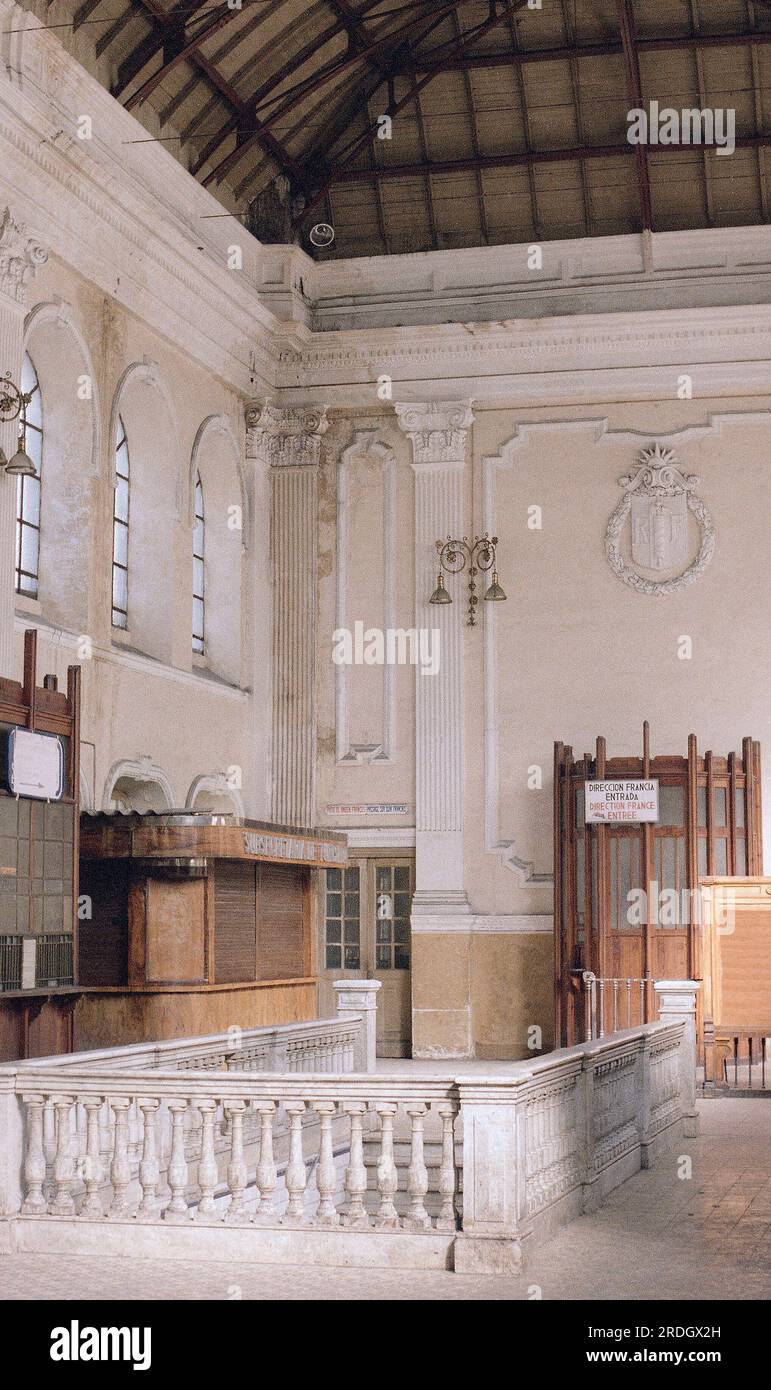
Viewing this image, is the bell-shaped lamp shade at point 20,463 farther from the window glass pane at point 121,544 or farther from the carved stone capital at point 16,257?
the window glass pane at point 121,544

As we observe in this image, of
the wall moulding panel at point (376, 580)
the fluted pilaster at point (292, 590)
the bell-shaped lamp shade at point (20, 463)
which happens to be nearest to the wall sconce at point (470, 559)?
the wall moulding panel at point (376, 580)

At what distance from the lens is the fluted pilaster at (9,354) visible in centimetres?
1344

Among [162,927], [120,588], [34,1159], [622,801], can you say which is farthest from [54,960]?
[622,801]

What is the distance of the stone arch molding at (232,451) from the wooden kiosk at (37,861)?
5781mm

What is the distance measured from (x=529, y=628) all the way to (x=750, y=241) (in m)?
4.80

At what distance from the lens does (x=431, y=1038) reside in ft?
60.8

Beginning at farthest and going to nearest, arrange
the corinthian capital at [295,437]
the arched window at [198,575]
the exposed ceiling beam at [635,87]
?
the corinthian capital at [295,437] → the arched window at [198,575] → the exposed ceiling beam at [635,87]

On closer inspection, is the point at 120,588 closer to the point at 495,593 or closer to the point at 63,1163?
the point at 495,593

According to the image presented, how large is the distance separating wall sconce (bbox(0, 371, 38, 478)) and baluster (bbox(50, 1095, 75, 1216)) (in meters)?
5.40

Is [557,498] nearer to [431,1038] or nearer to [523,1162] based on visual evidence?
[431,1038]

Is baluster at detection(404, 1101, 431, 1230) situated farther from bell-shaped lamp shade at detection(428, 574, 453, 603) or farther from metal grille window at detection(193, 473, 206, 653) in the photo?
bell-shaped lamp shade at detection(428, 574, 453, 603)

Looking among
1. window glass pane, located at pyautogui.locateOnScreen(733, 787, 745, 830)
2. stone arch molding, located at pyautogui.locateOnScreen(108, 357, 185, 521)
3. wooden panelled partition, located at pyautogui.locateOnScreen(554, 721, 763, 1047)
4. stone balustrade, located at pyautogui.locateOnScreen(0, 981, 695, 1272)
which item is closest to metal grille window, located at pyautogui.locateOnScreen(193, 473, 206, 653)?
stone arch molding, located at pyautogui.locateOnScreen(108, 357, 185, 521)

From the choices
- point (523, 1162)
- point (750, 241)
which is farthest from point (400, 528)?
point (523, 1162)

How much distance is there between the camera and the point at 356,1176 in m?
7.68
